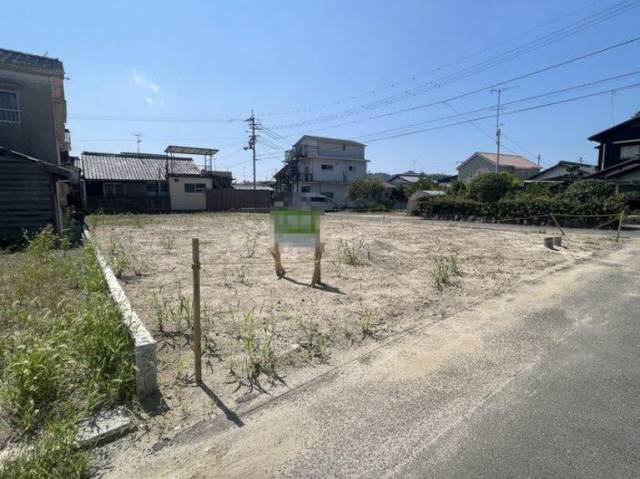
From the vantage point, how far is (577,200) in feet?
58.3

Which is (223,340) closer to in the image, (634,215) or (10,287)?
(10,287)

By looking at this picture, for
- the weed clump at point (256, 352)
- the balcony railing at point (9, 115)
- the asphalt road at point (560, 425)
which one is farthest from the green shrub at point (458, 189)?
the weed clump at point (256, 352)

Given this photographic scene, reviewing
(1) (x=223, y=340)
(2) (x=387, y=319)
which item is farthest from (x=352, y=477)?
(2) (x=387, y=319)

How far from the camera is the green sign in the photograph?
6.07 meters

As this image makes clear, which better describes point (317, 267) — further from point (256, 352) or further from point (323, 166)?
point (323, 166)

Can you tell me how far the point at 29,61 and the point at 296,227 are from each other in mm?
12593

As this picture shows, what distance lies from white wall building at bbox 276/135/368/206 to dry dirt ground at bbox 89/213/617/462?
94.3 ft

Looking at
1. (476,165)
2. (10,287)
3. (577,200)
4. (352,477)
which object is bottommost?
(352,477)

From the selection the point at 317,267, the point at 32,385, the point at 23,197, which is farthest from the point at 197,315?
the point at 23,197

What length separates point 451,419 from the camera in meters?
2.43

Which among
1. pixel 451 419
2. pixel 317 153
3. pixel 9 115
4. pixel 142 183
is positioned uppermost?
pixel 317 153

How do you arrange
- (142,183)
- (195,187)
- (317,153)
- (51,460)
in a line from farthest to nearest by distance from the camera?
(317,153), (195,187), (142,183), (51,460)

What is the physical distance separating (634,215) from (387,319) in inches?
786

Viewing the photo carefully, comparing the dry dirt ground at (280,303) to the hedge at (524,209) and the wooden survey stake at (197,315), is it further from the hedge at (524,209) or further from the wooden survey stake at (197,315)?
the hedge at (524,209)
